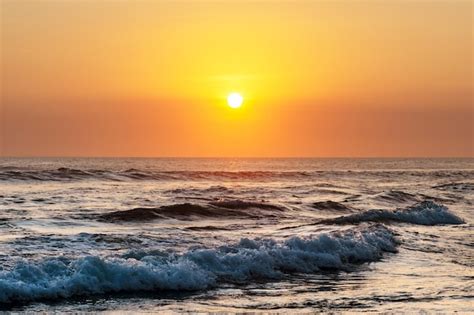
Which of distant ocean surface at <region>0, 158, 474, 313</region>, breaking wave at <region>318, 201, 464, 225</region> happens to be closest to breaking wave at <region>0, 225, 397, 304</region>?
distant ocean surface at <region>0, 158, 474, 313</region>

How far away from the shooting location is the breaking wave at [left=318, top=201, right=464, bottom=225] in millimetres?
29141

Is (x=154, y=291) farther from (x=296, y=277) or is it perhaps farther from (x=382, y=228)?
(x=382, y=228)

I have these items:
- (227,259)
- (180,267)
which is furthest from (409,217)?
Answer: (180,267)

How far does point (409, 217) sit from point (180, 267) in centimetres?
1710

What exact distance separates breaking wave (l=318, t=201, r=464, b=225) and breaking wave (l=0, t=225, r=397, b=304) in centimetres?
876

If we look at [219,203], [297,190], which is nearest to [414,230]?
[219,203]

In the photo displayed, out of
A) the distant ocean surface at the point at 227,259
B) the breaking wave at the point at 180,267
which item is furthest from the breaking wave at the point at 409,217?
the breaking wave at the point at 180,267

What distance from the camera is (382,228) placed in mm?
24516

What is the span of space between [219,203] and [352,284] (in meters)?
19.7

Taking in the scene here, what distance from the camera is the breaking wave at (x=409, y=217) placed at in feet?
95.6

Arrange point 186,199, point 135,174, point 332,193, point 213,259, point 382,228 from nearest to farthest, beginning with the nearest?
point 213,259
point 382,228
point 186,199
point 332,193
point 135,174

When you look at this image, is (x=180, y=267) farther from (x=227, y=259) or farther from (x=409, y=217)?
(x=409, y=217)

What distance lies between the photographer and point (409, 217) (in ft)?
99.9

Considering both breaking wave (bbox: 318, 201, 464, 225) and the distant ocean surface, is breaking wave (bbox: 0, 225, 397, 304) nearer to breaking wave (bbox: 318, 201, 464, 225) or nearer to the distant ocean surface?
the distant ocean surface
